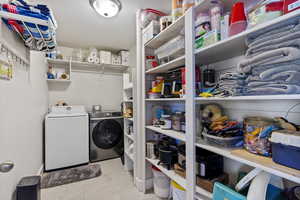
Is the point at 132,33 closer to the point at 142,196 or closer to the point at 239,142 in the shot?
the point at 239,142

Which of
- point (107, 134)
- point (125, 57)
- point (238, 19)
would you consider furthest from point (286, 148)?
point (125, 57)

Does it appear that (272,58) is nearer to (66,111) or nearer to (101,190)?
(101,190)

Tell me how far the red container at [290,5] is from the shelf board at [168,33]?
72 centimetres

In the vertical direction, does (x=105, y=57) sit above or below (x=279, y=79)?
above

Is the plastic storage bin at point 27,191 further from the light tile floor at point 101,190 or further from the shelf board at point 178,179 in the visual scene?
the shelf board at point 178,179

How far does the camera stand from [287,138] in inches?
25.6

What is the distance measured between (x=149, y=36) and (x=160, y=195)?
6.53 feet

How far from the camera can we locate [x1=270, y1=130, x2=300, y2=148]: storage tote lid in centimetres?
62

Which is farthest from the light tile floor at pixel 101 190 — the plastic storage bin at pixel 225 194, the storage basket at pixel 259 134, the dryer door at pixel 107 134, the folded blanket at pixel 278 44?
the folded blanket at pixel 278 44

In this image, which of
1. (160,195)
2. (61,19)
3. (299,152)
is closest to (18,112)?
(61,19)

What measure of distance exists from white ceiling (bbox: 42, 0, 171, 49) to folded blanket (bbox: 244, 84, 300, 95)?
168 cm

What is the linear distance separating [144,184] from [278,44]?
6.56ft

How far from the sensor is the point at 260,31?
2.51ft

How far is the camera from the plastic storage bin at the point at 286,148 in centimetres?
63
